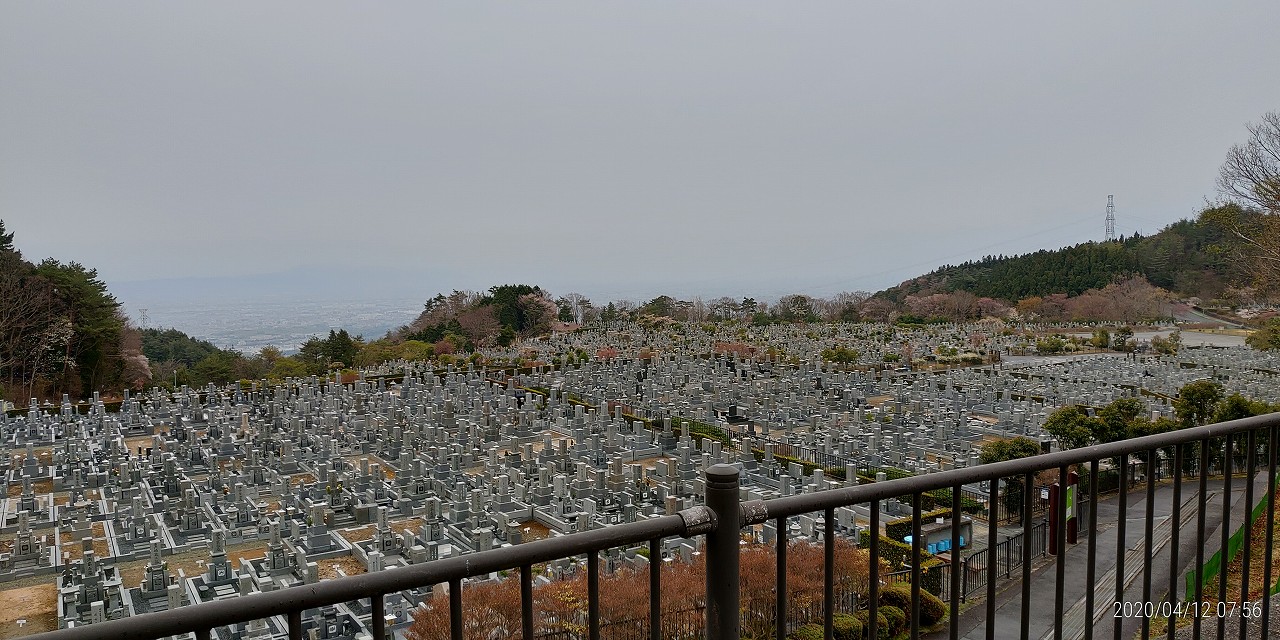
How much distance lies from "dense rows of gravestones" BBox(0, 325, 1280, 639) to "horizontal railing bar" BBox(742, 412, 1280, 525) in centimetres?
625

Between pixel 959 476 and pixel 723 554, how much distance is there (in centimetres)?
81

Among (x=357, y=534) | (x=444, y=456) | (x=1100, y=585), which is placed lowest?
(x=357, y=534)

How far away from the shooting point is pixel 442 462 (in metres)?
17.0

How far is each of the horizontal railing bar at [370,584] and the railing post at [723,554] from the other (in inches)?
1.5

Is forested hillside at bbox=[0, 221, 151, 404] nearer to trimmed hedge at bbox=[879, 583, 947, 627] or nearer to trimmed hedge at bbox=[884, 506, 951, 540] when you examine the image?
trimmed hedge at bbox=[884, 506, 951, 540]

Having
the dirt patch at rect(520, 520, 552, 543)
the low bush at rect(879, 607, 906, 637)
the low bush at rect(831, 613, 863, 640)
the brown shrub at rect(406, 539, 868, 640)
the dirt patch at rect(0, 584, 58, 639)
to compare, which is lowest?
the dirt patch at rect(520, 520, 552, 543)

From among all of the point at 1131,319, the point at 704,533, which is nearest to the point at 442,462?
the point at 704,533

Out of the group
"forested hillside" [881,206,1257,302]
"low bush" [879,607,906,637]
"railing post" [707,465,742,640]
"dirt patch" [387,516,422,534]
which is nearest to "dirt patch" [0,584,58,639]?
"dirt patch" [387,516,422,534]

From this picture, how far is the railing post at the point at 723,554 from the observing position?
5.69 ft

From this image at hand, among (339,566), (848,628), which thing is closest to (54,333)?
(339,566)

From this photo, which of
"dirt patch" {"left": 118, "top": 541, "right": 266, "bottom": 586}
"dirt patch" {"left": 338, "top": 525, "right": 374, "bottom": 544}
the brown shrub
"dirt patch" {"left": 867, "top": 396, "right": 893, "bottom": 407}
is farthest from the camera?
"dirt patch" {"left": 867, "top": 396, "right": 893, "bottom": 407}

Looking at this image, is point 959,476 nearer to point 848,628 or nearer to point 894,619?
point 848,628

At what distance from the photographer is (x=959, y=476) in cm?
212

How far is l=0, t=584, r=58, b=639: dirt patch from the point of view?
30.4 feet
